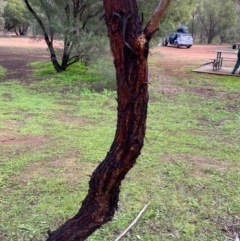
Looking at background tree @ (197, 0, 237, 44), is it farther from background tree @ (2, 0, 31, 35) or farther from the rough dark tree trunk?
the rough dark tree trunk

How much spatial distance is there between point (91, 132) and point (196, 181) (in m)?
1.84

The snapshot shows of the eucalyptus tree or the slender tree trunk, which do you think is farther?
the slender tree trunk

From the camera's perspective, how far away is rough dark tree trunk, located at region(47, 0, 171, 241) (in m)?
1.45

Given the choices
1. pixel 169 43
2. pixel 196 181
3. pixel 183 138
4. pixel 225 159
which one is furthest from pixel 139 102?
pixel 169 43

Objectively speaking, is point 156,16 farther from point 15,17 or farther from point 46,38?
point 15,17

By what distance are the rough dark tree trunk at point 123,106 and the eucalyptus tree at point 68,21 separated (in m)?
6.58

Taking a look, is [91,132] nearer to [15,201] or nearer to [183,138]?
[183,138]

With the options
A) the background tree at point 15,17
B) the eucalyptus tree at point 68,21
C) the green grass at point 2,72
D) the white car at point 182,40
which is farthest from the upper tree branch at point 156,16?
the background tree at point 15,17

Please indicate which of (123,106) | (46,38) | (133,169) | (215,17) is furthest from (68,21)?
(215,17)

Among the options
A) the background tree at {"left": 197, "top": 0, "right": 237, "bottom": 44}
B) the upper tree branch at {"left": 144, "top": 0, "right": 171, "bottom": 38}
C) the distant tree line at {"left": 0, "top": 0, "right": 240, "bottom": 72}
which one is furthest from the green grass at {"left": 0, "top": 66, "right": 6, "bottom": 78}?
the background tree at {"left": 197, "top": 0, "right": 237, "bottom": 44}

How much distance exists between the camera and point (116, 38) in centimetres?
148

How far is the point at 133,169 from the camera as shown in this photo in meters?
3.51

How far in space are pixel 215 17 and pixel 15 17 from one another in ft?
54.4

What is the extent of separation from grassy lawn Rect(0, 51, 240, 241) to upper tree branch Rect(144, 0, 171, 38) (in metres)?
1.32
